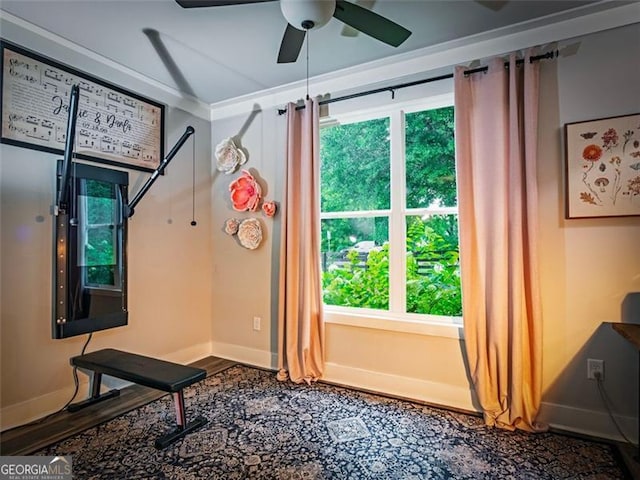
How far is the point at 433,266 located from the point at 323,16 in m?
1.79

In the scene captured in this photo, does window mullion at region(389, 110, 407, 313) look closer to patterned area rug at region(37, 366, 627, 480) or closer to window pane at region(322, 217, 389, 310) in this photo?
window pane at region(322, 217, 389, 310)

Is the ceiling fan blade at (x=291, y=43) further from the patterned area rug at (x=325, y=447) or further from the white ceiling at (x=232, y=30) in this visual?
the patterned area rug at (x=325, y=447)

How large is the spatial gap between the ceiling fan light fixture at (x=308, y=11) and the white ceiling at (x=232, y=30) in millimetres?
398

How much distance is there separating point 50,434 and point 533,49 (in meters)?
3.72

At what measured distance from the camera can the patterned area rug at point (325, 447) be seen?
1825 millimetres

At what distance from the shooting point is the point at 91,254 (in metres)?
2.61

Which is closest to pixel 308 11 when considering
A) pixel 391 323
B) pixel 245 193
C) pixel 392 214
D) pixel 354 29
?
pixel 354 29

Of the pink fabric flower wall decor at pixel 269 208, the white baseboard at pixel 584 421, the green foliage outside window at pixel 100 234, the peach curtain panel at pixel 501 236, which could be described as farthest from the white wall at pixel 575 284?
the green foliage outside window at pixel 100 234

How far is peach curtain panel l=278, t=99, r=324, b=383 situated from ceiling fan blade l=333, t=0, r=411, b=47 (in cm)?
106

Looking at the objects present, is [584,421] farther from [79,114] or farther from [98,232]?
[79,114]

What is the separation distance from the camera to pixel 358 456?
1.96m

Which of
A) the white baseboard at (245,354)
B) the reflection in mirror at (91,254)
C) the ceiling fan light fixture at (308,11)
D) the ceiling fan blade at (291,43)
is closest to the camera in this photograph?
the ceiling fan light fixture at (308,11)

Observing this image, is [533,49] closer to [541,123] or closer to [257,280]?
[541,123]

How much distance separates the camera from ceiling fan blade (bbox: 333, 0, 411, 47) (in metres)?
1.74
